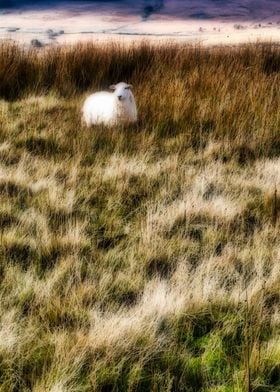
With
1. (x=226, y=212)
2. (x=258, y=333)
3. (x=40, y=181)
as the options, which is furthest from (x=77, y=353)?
(x=40, y=181)

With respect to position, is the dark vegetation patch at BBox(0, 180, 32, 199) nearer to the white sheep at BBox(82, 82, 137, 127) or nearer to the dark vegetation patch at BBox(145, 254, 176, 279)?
the dark vegetation patch at BBox(145, 254, 176, 279)

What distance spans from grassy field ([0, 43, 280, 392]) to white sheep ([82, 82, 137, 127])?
0.68 ft

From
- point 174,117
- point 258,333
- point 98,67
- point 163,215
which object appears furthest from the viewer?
point 98,67

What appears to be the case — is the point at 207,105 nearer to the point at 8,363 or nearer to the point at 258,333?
the point at 258,333

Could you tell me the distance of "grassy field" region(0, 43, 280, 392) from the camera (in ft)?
6.51

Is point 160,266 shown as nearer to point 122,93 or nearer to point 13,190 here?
point 13,190

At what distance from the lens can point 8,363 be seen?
1934 mm

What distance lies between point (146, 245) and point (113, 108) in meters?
2.69

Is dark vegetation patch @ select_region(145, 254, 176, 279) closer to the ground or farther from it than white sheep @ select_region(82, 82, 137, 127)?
closer to the ground

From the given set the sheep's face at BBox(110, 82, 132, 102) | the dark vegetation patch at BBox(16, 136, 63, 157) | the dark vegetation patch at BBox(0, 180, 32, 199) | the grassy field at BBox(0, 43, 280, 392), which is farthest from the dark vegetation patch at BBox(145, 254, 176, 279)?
the sheep's face at BBox(110, 82, 132, 102)

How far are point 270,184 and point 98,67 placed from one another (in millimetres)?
4951

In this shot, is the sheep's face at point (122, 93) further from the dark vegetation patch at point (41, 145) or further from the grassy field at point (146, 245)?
the dark vegetation patch at point (41, 145)

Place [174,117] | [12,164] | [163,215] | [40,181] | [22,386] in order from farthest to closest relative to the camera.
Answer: [174,117]
[12,164]
[40,181]
[163,215]
[22,386]

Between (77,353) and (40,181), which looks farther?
(40,181)
